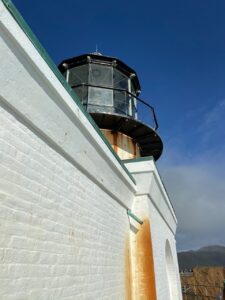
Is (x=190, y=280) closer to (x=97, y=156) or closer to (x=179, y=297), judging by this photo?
(x=179, y=297)

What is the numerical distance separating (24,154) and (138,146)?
6697 millimetres

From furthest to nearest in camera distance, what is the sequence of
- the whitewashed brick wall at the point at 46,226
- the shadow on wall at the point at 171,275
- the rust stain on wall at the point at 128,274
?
the shadow on wall at the point at 171,275 → the rust stain on wall at the point at 128,274 → the whitewashed brick wall at the point at 46,226

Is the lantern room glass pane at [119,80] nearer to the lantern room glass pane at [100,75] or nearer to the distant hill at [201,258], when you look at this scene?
the lantern room glass pane at [100,75]

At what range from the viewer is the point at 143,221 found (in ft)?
18.2

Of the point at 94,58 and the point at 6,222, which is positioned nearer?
the point at 6,222

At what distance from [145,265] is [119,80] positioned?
612cm

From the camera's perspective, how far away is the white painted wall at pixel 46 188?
86.9 inches

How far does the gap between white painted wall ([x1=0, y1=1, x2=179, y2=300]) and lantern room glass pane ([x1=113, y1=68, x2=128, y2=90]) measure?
526cm

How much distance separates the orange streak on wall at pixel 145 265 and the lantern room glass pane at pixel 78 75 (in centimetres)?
548

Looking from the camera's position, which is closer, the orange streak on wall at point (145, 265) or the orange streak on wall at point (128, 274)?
the orange streak on wall at point (128, 274)

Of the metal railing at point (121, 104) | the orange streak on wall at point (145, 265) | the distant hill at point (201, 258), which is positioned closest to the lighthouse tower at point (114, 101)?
the metal railing at point (121, 104)

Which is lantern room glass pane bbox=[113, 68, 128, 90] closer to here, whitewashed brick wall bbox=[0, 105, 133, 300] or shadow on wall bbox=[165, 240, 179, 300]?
shadow on wall bbox=[165, 240, 179, 300]

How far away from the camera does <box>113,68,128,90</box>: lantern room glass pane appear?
8.96 meters

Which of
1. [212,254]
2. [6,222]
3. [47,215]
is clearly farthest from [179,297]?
[212,254]
